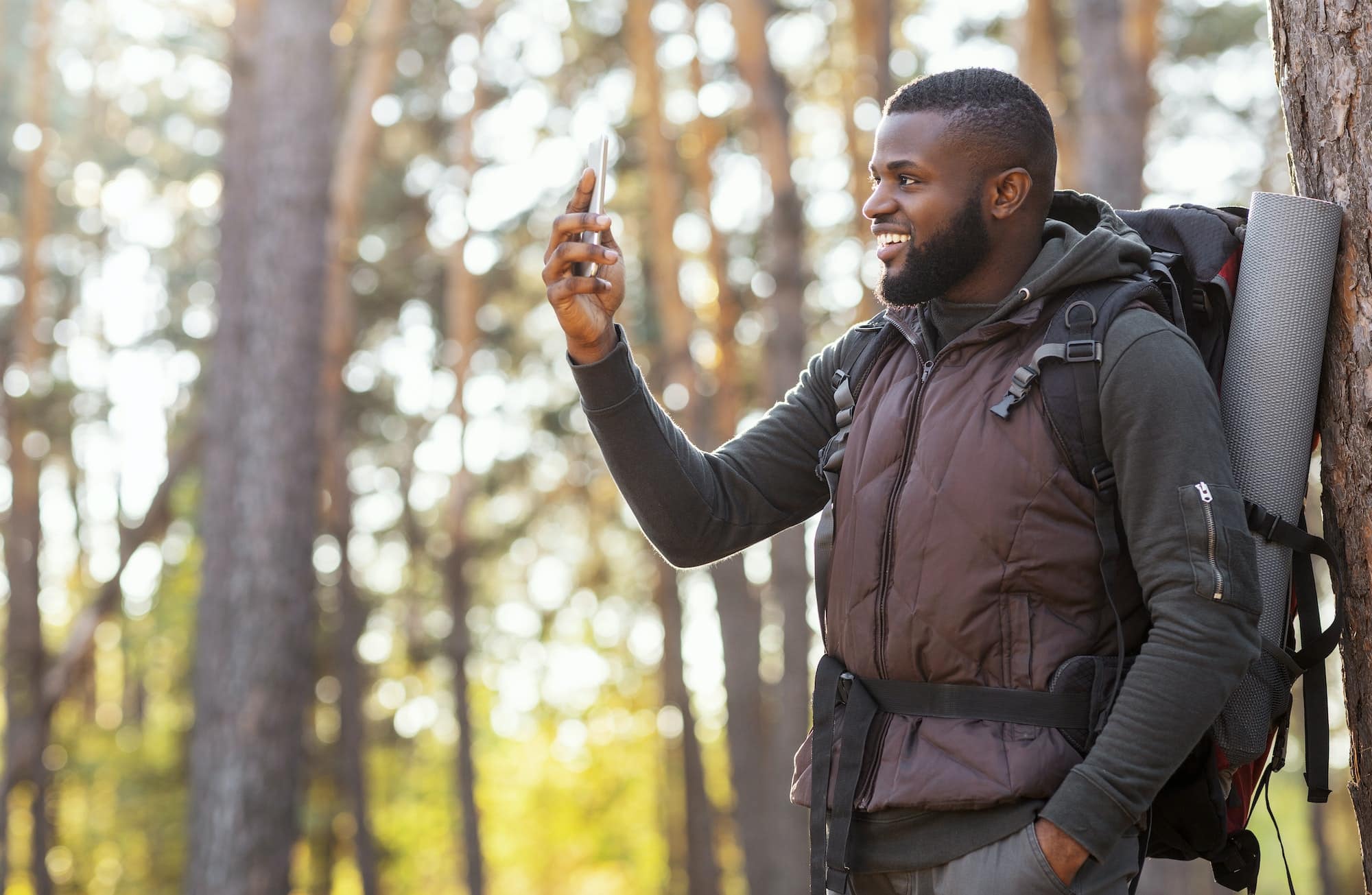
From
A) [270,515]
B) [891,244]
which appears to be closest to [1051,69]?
[270,515]

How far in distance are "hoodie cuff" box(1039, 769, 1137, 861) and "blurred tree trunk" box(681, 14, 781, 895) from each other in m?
10.4

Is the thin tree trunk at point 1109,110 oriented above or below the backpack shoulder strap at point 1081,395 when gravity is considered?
above

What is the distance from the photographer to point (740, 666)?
45.4ft

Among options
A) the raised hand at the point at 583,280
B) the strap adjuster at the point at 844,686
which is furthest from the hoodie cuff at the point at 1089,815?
the raised hand at the point at 583,280

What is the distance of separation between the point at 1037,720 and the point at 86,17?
2231cm

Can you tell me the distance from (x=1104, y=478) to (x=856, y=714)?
0.62 metres

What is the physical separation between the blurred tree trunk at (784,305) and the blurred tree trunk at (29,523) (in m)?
8.11

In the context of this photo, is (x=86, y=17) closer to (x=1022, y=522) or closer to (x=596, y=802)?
(x=596, y=802)

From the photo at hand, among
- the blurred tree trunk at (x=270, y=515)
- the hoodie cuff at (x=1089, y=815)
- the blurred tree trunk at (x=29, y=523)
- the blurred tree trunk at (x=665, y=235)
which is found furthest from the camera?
the blurred tree trunk at (x=29, y=523)

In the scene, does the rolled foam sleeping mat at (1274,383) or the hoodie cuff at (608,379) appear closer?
the rolled foam sleeping mat at (1274,383)

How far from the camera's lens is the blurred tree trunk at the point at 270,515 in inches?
318

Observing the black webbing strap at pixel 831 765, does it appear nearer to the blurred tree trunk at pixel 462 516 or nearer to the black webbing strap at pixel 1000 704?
the black webbing strap at pixel 1000 704

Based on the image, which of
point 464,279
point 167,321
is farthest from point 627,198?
point 167,321

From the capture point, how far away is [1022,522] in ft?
8.00
